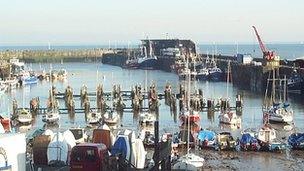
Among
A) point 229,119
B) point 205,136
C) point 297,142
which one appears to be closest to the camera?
point 297,142

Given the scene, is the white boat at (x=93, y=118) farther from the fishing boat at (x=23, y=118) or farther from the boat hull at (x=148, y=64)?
the boat hull at (x=148, y=64)

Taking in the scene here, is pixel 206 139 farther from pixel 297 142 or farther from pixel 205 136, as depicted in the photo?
pixel 297 142

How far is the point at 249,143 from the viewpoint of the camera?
3547cm

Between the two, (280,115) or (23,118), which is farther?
(23,118)

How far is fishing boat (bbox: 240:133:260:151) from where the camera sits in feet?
116

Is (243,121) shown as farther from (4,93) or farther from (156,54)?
(156,54)

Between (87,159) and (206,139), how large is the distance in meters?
17.5

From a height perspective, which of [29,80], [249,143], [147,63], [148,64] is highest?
[147,63]

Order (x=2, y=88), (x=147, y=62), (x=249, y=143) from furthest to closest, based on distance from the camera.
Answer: (x=147, y=62)
(x=2, y=88)
(x=249, y=143)

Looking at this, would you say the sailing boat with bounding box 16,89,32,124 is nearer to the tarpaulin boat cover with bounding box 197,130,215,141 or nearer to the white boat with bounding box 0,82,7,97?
the tarpaulin boat cover with bounding box 197,130,215,141

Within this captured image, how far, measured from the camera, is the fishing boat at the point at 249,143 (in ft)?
116

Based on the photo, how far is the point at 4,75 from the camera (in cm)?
10294

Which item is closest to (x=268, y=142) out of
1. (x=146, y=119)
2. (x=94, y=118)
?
(x=146, y=119)

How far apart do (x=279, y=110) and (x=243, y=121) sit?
11.9 feet
